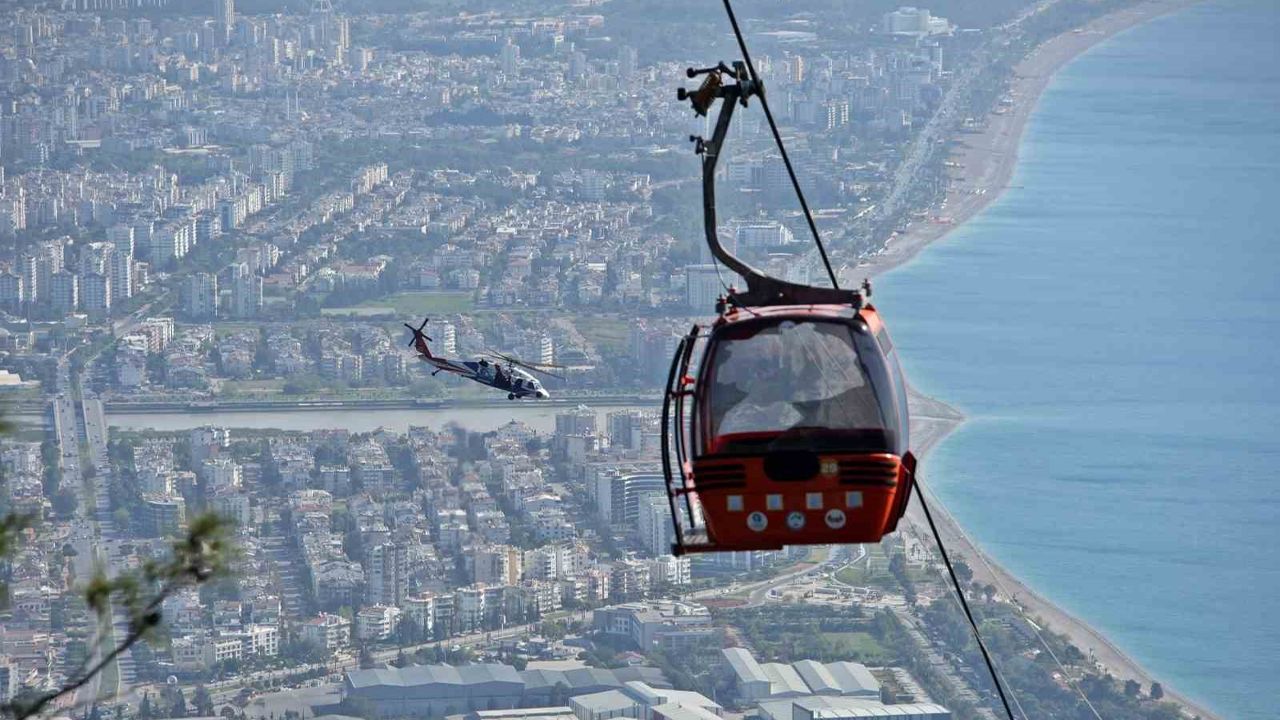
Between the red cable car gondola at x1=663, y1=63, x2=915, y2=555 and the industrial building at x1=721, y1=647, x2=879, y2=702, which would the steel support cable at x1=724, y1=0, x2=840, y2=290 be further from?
the industrial building at x1=721, y1=647, x2=879, y2=702

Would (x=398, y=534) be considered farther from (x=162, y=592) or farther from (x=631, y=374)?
(x=162, y=592)

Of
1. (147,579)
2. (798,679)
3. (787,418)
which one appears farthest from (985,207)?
(147,579)

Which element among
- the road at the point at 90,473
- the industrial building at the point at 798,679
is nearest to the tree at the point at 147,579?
the industrial building at the point at 798,679

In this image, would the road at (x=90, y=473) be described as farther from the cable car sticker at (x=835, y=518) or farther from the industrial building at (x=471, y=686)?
the cable car sticker at (x=835, y=518)

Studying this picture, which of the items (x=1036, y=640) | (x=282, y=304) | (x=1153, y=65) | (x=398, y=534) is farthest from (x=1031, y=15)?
(x=1036, y=640)

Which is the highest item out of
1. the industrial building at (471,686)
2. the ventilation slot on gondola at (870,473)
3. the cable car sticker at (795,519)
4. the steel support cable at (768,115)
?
the steel support cable at (768,115)
